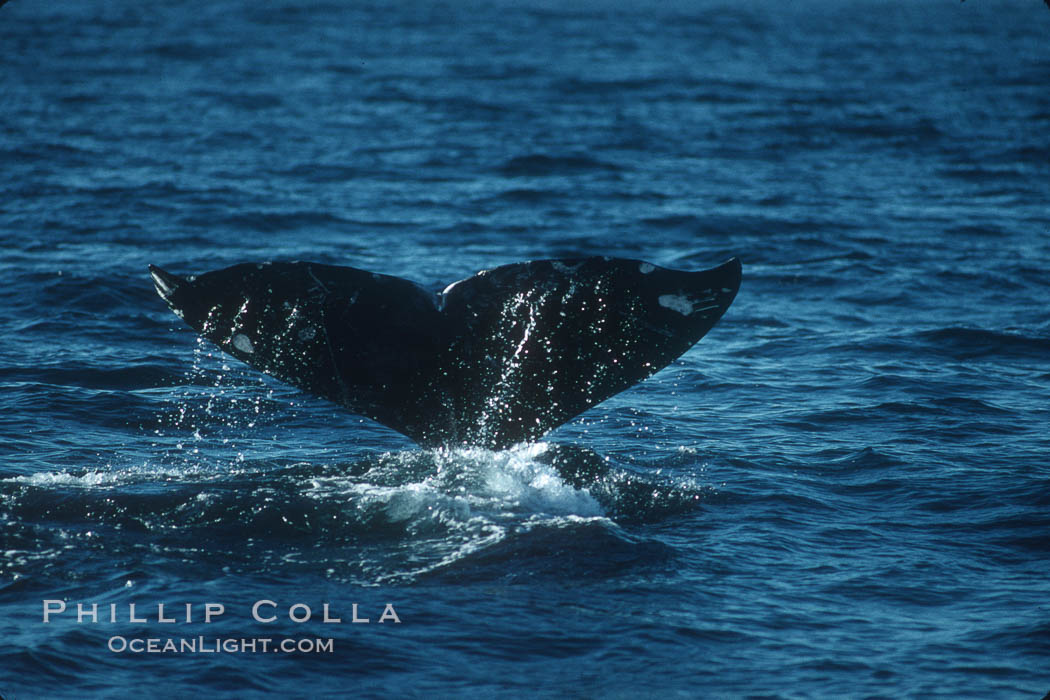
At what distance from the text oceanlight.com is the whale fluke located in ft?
5.38

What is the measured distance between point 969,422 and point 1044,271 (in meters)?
6.81

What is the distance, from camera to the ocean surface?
6.42 metres

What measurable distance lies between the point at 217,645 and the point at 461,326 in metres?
2.32

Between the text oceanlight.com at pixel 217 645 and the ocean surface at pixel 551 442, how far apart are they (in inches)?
1.2

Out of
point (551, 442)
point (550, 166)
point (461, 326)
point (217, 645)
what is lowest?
point (217, 645)

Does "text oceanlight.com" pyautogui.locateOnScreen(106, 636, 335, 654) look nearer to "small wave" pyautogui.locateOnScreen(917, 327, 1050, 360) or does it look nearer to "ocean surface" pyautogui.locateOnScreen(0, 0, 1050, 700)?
"ocean surface" pyautogui.locateOnScreen(0, 0, 1050, 700)

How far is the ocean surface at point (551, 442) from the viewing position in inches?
253

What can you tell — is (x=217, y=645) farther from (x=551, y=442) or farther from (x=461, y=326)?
(x=551, y=442)

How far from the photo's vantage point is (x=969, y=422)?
1060cm

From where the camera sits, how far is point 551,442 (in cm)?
966

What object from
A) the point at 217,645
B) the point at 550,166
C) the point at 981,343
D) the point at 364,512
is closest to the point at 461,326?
the point at 364,512

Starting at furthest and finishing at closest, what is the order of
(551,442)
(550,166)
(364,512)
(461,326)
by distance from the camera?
(550,166) < (551,442) < (364,512) < (461,326)

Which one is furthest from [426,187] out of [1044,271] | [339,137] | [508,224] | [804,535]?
[804,535]

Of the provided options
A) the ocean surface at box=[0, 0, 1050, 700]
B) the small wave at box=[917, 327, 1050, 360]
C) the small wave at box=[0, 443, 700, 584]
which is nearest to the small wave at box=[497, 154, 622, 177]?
the ocean surface at box=[0, 0, 1050, 700]
